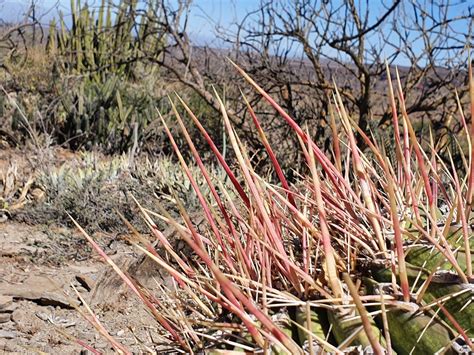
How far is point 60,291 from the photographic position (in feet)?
7.68

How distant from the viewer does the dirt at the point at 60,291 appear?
2.43m

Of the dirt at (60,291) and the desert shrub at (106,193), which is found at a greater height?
the desert shrub at (106,193)

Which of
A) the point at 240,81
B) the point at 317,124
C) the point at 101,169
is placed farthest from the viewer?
the point at 240,81

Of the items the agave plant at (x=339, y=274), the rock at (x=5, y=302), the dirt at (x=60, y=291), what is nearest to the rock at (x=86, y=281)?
the dirt at (x=60, y=291)

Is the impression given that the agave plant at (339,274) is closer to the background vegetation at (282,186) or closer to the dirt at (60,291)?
the background vegetation at (282,186)

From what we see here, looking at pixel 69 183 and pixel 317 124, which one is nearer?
pixel 69 183

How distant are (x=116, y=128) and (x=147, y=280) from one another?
13.6 feet

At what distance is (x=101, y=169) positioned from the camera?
4547 mm

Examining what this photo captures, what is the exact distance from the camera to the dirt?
243 centimetres

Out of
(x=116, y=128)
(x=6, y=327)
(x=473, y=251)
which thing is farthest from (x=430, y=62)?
(x=473, y=251)

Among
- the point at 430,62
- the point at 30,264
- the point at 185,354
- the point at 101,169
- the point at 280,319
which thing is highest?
the point at 430,62

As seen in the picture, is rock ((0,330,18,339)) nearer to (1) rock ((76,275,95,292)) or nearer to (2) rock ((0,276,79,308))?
(2) rock ((0,276,79,308))

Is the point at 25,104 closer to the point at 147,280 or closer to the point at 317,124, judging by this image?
the point at 317,124

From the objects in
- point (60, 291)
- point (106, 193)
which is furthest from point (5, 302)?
point (106, 193)
